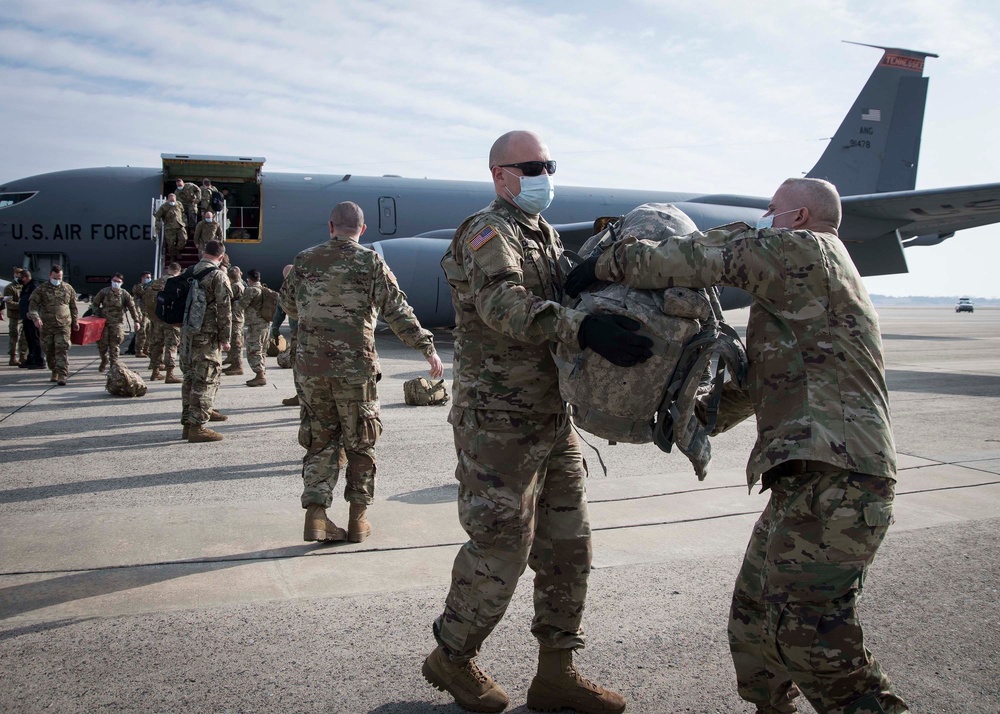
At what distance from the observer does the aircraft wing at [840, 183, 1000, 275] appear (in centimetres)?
1570

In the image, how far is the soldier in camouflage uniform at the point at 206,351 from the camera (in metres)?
7.29

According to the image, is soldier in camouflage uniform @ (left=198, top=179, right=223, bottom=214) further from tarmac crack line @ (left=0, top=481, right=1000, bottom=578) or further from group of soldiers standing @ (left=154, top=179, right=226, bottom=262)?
tarmac crack line @ (left=0, top=481, right=1000, bottom=578)

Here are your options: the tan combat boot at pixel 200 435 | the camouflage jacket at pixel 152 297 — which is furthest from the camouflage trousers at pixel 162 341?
the tan combat boot at pixel 200 435

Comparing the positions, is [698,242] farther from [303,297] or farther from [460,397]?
[303,297]

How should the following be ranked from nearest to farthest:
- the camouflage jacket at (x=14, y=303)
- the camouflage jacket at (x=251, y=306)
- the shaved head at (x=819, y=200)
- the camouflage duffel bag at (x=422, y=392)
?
the shaved head at (x=819, y=200) → the camouflage duffel bag at (x=422, y=392) → the camouflage jacket at (x=251, y=306) → the camouflage jacket at (x=14, y=303)

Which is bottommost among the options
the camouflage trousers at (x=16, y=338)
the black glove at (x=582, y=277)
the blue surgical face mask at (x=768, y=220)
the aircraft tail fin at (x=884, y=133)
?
the camouflage trousers at (x=16, y=338)

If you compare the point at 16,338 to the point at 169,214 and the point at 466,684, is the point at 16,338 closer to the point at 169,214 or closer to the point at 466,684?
the point at 169,214

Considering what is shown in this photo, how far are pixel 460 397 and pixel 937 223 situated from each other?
65.5 feet

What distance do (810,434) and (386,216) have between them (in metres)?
17.1

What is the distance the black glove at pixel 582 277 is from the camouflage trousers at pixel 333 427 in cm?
230

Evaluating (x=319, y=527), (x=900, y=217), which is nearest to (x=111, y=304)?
(x=319, y=527)

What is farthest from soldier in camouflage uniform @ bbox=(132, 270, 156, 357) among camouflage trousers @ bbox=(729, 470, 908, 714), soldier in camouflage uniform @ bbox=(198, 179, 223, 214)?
camouflage trousers @ bbox=(729, 470, 908, 714)

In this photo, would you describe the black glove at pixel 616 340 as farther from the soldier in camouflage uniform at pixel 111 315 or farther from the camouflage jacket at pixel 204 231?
the camouflage jacket at pixel 204 231

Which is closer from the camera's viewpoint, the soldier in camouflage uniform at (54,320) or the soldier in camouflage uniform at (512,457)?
the soldier in camouflage uniform at (512,457)
